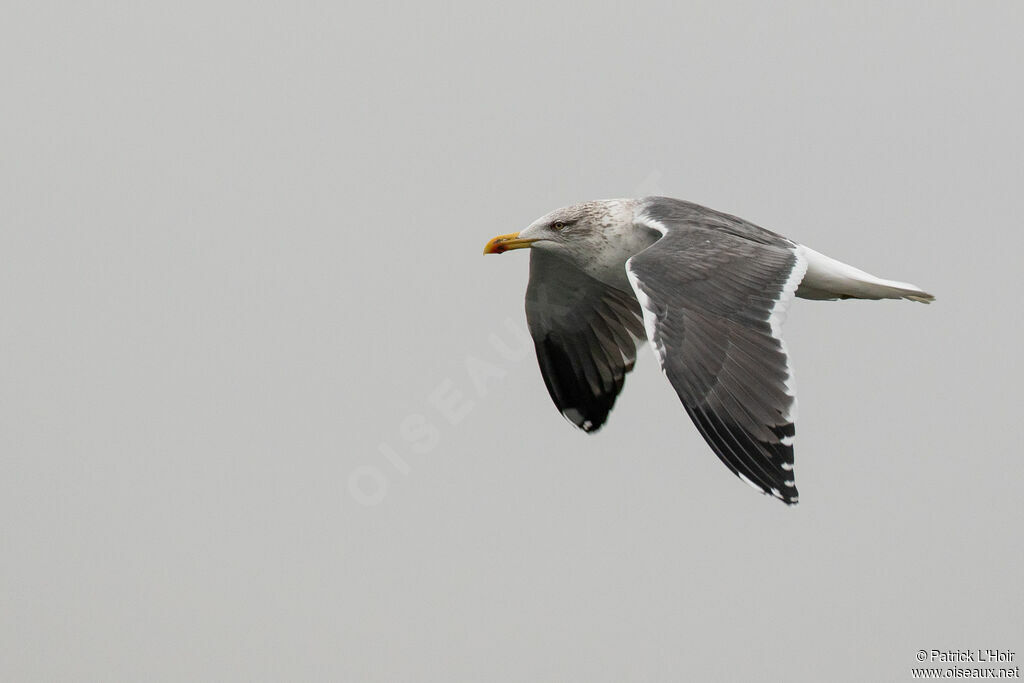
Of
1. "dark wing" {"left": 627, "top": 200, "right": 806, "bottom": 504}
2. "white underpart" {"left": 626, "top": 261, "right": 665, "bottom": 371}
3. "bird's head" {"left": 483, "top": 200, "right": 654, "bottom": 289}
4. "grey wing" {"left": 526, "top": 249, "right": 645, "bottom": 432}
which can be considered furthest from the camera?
"grey wing" {"left": 526, "top": 249, "right": 645, "bottom": 432}

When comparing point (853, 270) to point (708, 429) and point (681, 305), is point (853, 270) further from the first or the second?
point (708, 429)

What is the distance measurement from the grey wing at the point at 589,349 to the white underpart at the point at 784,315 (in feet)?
6.97

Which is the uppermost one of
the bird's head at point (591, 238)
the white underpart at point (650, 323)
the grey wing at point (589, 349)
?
the bird's head at point (591, 238)

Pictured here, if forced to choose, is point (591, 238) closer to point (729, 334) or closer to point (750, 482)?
point (729, 334)

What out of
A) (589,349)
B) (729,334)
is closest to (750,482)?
(729,334)

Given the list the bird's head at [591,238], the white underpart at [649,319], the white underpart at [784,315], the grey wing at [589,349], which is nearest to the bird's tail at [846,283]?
the white underpart at [784,315]

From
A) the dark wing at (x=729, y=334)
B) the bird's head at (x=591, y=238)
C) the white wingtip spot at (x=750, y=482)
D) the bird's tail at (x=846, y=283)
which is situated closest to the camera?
the white wingtip spot at (x=750, y=482)

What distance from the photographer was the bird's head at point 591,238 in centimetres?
995

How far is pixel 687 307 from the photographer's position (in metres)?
8.35

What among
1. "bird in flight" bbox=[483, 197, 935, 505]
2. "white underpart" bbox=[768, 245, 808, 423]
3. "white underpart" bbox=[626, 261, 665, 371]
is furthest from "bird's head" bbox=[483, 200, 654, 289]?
"white underpart" bbox=[626, 261, 665, 371]

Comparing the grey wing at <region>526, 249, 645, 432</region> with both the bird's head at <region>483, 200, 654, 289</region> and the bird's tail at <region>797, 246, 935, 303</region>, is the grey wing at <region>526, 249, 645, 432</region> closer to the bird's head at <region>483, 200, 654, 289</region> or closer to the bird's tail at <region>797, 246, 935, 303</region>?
the bird's head at <region>483, 200, 654, 289</region>

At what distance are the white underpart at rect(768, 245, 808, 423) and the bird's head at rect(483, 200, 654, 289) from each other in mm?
1227

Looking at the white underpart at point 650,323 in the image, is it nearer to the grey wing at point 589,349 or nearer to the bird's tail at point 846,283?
the bird's tail at point 846,283

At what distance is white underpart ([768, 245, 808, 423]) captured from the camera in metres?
7.71
